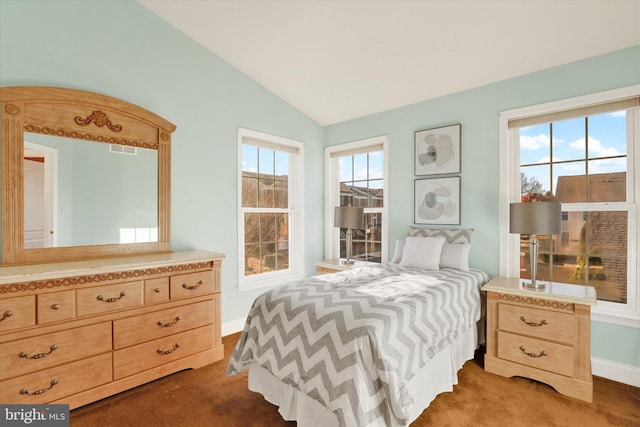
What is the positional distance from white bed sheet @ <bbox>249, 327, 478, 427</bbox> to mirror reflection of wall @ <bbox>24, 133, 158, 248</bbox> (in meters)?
1.63

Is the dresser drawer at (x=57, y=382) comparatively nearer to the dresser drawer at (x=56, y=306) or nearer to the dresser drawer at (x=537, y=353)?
the dresser drawer at (x=56, y=306)

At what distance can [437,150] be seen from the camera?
10.7 ft

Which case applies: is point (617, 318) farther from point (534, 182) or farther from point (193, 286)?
point (193, 286)

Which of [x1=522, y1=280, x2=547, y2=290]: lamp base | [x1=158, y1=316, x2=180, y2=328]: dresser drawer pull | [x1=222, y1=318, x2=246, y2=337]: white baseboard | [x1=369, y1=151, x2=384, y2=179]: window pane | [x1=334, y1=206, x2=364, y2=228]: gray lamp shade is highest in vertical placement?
[x1=369, y1=151, x2=384, y2=179]: window pane

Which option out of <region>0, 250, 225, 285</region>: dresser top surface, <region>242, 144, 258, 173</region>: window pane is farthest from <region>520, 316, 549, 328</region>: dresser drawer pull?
<region>242, 144, 258, 173</region>: window pane

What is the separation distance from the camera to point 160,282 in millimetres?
2289

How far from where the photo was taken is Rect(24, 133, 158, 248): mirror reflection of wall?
2199mm

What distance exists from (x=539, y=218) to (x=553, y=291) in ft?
1.83

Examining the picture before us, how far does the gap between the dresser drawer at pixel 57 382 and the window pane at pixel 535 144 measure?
3807 mm

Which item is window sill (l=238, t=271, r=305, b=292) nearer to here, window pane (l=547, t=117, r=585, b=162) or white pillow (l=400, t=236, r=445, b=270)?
white pillow (l=400, t=236, r=445, b=270)

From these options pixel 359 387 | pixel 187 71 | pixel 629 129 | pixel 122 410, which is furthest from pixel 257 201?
pixel 629 129

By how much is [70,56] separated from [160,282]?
1.88 m

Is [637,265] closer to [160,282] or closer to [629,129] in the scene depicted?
[629,129]

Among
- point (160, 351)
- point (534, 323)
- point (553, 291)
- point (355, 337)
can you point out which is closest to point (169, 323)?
point (160, 351)
